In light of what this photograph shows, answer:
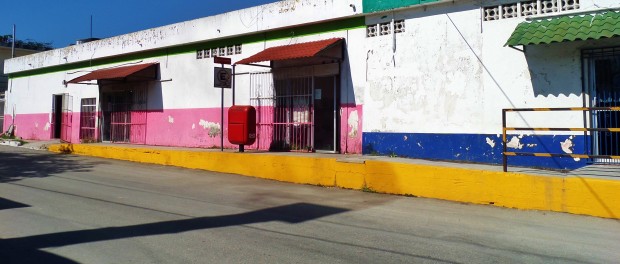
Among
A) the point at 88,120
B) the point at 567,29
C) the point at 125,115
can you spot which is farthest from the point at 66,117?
the point at 567,29

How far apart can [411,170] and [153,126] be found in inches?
457

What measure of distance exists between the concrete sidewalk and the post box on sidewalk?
0.51 meters

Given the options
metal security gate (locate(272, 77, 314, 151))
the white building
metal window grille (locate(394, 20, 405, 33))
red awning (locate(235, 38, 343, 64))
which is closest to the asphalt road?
the white building

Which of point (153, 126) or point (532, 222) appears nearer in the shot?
point (532, 222)

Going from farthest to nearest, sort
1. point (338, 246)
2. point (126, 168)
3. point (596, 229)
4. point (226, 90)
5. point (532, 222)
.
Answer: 1. point (226, 90)
2. point (126, 168)
3. point (532, 222)
4. point (596, 229)
5. point (338, 246)

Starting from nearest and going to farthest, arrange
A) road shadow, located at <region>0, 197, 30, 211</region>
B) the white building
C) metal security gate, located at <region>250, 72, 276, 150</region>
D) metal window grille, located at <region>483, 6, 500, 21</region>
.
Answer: road shadow, located at <region>0, 197, 30, 211</region> < the white building < metal window grille, located at <region>483, 6, 500, 21</region> < metal security gate, located at <region>250, 72, 276, 150</region>

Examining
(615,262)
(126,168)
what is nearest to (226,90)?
(126,168)

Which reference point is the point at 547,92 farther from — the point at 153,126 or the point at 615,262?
the point at 153,126

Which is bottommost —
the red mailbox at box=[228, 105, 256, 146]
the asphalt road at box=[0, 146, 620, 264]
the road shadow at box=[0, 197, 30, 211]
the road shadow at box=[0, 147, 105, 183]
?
the asphalt road at box=[0, 146, 620, 264]

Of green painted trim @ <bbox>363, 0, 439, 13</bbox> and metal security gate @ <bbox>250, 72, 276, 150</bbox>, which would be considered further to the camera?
metal security gate @ <bbox>250, 72, 276, 150</bbox>

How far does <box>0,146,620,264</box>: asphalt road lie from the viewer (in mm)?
4984

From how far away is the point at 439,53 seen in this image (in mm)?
10594

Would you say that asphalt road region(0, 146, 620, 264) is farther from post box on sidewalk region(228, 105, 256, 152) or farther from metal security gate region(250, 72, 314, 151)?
metal security gate region(250, 72, 314, 151)

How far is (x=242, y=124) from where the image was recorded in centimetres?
1250
